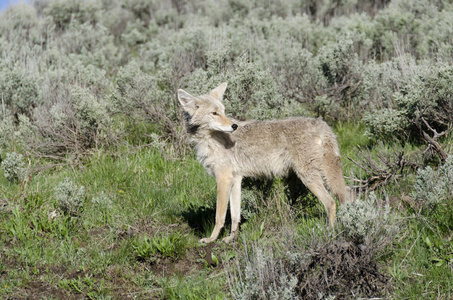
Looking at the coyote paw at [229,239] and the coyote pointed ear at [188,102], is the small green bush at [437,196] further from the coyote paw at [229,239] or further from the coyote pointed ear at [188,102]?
the coyote pointed ear at [188,102]

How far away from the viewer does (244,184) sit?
6.43 meters

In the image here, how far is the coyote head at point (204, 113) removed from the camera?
580 centimetres

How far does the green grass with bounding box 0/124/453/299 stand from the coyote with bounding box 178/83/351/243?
1.11 ft

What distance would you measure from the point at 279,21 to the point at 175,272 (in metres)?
11.7

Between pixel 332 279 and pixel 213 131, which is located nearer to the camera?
pixel 332 279

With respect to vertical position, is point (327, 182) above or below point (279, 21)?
above

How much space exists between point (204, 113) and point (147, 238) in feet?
5.68

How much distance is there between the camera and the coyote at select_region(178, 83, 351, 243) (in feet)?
17.7

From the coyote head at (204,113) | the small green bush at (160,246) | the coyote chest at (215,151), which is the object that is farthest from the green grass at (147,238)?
the coyote head at (204,113)

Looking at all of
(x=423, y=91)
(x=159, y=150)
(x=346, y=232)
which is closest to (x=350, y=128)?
(x=423, y=91)

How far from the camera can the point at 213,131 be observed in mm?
6000

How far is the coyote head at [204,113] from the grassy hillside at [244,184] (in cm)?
108

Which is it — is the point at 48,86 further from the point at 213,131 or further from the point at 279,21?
the point at 279,21

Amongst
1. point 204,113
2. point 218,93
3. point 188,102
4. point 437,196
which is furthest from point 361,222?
point 218,93
